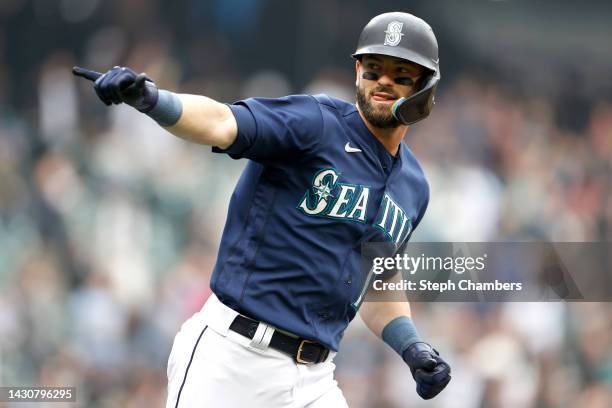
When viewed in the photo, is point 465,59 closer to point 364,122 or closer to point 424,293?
point 424,293

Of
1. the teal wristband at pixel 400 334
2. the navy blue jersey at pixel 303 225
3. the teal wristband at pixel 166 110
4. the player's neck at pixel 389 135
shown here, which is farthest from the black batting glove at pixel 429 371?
the teal wristband at pixel 166 110

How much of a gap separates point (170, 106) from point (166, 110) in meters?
0.02

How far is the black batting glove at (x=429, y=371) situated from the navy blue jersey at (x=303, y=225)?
12.4 inches

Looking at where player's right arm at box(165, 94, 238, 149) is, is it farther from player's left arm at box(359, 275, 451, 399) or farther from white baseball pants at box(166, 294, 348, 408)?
player's left arm at box(359, 275, 451, 399)

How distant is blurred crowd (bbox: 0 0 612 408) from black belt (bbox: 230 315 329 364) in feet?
11.8

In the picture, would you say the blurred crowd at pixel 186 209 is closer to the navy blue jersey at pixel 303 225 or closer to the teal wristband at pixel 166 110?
the navy blue jersey at pixel 303 225

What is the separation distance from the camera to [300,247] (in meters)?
3.49

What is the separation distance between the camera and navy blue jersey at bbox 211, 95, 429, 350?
3.46 meters

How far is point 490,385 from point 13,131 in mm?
4079

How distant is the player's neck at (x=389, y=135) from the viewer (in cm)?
370

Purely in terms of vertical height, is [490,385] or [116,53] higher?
[116,53]

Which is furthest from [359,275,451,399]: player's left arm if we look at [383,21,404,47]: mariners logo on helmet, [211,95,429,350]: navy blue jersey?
[383,21,404,47]: mariners logo on helmet

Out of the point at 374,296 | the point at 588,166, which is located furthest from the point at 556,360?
the point at 374,296

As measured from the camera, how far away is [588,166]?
8469 millimetres
